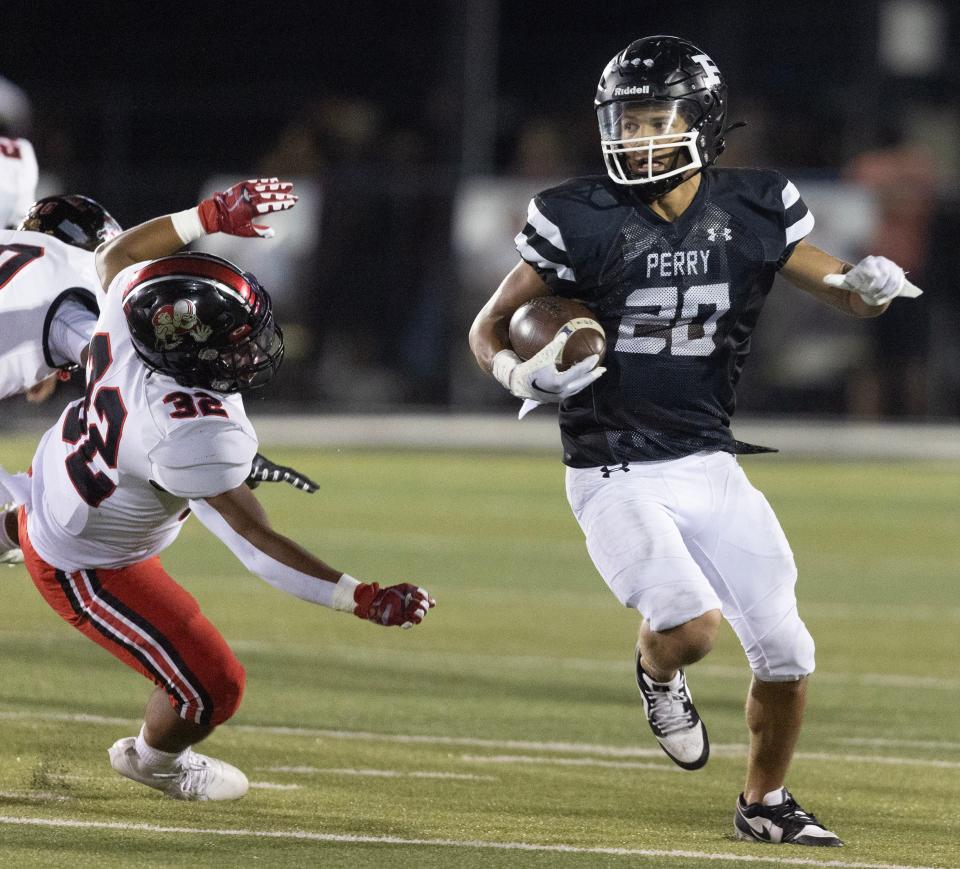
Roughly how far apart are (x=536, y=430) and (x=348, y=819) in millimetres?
12098

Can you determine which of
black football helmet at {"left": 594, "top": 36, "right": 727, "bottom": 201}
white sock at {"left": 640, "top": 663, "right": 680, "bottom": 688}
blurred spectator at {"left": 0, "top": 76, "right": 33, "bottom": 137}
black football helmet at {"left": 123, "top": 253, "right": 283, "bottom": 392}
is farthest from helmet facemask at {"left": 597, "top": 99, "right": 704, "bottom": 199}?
blurred spectator at {"left": 0, "top": 76, "right": 33, "bottom": 137}

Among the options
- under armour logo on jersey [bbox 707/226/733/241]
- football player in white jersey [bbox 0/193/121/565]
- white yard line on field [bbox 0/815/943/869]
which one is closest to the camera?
white yard line on field [bbox 0/815/943/869]

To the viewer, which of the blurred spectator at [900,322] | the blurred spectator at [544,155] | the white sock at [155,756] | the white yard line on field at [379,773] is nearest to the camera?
the white sock at [155,756]

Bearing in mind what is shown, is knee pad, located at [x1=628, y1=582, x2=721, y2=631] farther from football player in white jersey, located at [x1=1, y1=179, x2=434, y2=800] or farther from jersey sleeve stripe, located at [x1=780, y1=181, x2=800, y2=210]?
jersey sleeve stripe, located at [x1=780, y1=181, x2=800, y2=210]

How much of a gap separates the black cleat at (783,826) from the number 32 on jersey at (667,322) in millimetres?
1087

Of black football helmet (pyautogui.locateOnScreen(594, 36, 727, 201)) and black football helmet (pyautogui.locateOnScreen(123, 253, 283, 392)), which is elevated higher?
black football helmet (pyautogui.locateOnScreen(594, 36, 727, 201))

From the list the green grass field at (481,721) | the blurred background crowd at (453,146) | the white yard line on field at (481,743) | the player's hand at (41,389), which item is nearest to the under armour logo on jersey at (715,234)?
the green grass field at (481,721)

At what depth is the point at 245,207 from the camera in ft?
16.2

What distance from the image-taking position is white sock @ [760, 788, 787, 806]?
4.61 m

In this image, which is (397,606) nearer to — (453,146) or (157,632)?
(157,632)

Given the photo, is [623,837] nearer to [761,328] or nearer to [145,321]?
[145,321]

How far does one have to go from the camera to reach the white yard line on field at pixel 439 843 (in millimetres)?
4312

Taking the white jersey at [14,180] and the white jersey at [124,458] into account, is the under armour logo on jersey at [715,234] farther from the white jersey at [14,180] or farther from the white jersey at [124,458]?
the white jersey at [14,180]

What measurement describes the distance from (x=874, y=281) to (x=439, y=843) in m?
1.65
